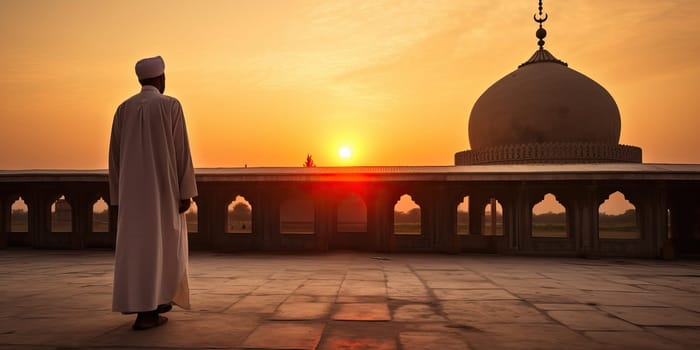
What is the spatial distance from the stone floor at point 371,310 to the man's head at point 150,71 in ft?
8.19

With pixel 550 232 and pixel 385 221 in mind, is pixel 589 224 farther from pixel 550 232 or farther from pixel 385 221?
pixel 550 232

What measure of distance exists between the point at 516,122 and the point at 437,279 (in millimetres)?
19214

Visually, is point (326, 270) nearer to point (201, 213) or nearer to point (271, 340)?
point (271, 340)

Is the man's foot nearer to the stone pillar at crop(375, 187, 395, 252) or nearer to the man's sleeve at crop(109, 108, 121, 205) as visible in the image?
the man's sleeve at crop(109, 108, 121, 205)

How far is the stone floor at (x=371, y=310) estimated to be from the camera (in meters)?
4.53

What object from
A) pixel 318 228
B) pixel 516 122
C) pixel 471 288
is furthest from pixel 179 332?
pixel 516 122

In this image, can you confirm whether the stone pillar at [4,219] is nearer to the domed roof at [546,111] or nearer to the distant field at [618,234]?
the domed roof at [546,111]

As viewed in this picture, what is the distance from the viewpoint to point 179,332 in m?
4.78

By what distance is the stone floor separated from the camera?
4.53 metres

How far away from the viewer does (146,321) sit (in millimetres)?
4953

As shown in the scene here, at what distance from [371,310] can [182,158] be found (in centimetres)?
271

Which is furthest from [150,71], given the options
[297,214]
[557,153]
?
[297,214]

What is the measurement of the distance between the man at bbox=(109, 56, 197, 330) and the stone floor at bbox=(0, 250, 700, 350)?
333 mm

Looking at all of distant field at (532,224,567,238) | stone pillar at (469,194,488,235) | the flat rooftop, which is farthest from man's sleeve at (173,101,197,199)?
distant field at (532,224,567,238)
